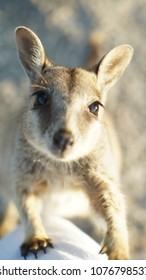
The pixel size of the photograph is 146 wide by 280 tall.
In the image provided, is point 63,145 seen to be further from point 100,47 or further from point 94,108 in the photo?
point 100,47

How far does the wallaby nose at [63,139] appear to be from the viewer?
1.61m

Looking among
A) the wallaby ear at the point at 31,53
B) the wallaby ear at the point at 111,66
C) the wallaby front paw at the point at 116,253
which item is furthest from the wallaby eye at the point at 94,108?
the wallaby front paw at the point at 116,253

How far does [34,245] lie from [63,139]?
1.45 feet

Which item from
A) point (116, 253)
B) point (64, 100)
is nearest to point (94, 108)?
point (64, 100)

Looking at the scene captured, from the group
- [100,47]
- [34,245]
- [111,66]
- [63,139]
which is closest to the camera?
[63,139]

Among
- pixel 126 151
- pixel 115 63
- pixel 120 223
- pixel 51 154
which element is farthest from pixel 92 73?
pixel 126 151

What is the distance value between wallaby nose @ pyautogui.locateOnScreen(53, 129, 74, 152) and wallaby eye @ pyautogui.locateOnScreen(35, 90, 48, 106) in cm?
20

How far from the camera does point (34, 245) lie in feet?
6.05

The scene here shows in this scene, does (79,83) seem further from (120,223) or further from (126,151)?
(126,151)

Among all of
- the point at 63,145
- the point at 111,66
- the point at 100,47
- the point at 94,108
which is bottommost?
the point at 63,145

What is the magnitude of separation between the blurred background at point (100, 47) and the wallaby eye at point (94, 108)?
1.17 m

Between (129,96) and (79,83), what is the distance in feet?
4.52

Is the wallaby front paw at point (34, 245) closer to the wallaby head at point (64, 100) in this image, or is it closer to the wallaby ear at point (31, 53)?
the wallaby head at point (64, 100)

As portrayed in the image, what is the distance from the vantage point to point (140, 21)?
3.15 m
